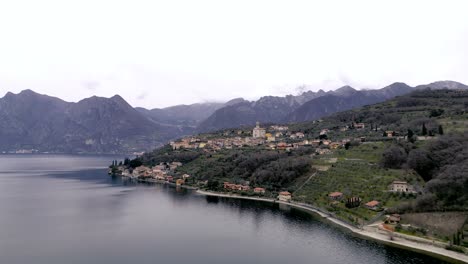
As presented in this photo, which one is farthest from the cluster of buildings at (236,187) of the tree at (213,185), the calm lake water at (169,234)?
the calm lake water at (169,234)

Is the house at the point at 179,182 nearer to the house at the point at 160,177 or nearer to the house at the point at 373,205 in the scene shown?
the house at the point at 160,177

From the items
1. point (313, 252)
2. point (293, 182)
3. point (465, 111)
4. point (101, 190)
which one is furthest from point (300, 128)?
point (313, 252)

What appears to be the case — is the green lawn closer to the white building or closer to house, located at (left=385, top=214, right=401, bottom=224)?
the white building

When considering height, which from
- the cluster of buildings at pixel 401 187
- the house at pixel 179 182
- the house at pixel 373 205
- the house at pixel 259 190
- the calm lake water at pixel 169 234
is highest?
the cluster of buildings at pixel 401 187

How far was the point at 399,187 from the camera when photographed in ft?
205

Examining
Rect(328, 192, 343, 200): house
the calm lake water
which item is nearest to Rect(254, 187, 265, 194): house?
the calm lake water

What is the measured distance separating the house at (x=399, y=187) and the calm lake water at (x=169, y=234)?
1447 centimetres

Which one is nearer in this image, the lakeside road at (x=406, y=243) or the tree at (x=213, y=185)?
the lakeside road at (x=406, y=243)

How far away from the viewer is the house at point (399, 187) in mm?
62062

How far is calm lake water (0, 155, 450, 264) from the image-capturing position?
42031 millimetres

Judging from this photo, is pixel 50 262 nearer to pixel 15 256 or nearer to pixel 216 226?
pixel 15 256

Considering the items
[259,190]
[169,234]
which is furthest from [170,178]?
[169,234]

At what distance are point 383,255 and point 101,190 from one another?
232ft

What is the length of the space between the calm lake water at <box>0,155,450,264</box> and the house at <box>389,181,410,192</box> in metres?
14.5
